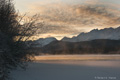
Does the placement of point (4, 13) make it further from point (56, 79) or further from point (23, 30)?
point (56, 79)

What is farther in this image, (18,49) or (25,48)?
(25,48)

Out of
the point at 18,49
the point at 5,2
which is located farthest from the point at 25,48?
the point at 5,2

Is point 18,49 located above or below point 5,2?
below

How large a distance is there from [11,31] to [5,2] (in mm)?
3611

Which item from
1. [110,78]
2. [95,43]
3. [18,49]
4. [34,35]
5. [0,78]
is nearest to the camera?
[0,78]

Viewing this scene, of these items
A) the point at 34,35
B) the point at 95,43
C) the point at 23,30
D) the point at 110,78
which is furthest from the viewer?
the point at 95,43

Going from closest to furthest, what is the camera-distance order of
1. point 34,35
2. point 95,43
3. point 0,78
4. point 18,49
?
point 0,78 → point 18,49 → point 34,35 → point 95,43

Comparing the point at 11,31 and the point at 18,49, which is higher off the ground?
the point at 11,31

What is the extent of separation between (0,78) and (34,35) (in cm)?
706

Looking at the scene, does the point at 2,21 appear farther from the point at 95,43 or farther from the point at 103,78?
the point at 95,43

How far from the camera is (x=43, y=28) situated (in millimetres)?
15148

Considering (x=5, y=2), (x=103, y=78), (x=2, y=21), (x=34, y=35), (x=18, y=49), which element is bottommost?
(x=103, y=78)

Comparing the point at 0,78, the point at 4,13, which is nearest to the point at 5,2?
the point at 4,13

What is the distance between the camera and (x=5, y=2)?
14.8m
